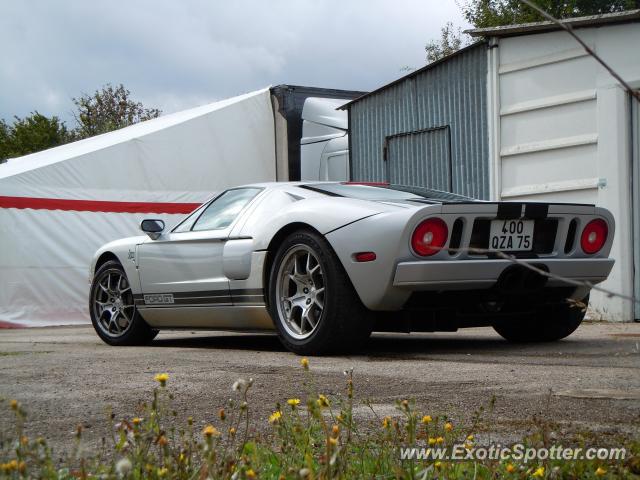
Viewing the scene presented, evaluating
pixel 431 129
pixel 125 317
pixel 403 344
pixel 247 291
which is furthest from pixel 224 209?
pixel 431 129

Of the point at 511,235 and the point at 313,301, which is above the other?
the point at 511,235

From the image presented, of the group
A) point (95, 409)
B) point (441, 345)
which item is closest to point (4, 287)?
point (441, 345)

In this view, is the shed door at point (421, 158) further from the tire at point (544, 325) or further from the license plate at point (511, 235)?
the license plate at point (511, 235)

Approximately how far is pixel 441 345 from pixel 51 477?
4.75 m

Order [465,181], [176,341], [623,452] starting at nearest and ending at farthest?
[623,452]
[176,341]
[465,181]

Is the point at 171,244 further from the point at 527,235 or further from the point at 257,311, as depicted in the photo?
the point at 527,235

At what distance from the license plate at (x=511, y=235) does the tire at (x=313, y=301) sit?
0.87 m

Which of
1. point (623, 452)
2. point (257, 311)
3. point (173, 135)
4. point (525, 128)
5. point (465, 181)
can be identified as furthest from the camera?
point (173, 135)

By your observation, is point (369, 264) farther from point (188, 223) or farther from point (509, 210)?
point (188, 223)

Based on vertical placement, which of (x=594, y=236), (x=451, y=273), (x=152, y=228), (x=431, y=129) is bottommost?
(x=451, y=273)

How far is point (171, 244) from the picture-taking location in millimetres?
7000

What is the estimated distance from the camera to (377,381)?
4.27 meters

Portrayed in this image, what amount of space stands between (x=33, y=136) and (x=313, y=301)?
40.6 metres

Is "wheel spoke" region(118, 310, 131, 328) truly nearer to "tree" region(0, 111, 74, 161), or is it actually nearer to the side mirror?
the side mirror
